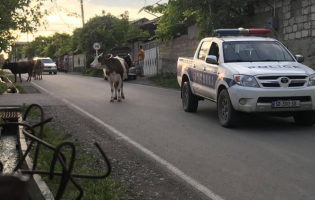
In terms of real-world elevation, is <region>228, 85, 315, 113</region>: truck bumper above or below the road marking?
above

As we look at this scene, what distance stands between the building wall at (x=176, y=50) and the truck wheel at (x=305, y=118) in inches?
620

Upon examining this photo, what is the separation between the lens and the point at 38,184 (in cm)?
479

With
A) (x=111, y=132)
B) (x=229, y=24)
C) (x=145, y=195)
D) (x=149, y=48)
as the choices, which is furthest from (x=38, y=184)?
(x=149, y=48)

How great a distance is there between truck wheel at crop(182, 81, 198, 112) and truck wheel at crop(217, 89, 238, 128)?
2229mm

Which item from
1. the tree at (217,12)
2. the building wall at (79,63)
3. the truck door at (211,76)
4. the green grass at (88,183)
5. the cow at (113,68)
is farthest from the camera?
the building wall at (79,63)

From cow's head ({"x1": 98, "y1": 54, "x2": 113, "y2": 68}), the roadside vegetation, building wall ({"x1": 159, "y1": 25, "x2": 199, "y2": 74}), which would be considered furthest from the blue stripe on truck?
building wall ({"x1": 159, "y1": 25, "x2": 199, "y2": 74})

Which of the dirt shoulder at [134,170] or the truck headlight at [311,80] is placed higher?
the truck headlight at [311,80]

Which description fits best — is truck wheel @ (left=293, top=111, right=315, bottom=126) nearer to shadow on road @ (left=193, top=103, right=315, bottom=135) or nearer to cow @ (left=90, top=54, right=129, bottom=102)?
shadow on road @ (left=193, top=103, right=315, bottom=135)

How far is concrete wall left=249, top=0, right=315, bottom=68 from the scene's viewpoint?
15711 mm

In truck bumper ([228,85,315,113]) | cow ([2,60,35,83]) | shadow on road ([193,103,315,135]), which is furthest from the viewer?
cow ([2,60,35,83])

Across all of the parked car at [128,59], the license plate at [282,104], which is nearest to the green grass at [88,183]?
the license plate at [282,104]

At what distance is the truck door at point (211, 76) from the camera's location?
33.4ft

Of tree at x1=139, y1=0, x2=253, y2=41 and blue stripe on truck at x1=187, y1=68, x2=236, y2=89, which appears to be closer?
blue stripe on truck at x1=187, y1=68, x2=236, y2=89

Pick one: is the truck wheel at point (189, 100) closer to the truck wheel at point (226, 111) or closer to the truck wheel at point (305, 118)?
the truck wheel at point (226, 111)
